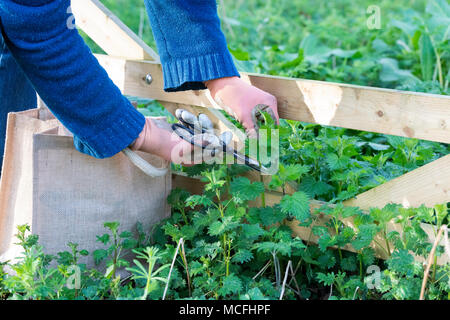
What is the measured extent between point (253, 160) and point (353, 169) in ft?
1.35

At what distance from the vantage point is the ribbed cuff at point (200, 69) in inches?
77.2

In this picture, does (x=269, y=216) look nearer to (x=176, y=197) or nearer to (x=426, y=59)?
(x=176, y=197)

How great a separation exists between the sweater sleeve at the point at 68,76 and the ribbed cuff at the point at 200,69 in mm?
255

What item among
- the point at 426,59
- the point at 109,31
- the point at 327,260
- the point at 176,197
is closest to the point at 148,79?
the point at 109,31

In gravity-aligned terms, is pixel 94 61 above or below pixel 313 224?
above

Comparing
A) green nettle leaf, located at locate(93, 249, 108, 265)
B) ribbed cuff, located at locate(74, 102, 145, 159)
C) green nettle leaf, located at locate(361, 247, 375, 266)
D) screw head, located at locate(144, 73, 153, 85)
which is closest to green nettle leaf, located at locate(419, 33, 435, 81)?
screw head, located at locate(144, 73, 153, 85)

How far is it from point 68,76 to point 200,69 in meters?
0.47

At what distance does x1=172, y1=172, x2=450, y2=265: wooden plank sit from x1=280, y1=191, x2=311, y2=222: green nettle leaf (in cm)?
15

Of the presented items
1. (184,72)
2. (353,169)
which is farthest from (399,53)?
(184,72)

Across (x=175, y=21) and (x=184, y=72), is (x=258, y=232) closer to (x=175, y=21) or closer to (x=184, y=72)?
(x=184, y=72)

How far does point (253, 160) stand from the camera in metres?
1.87

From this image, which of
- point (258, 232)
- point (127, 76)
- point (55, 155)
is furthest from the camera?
point (127, 76)

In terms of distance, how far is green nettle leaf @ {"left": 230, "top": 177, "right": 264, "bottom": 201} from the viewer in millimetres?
1821

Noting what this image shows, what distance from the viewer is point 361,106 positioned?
1.85 metres
